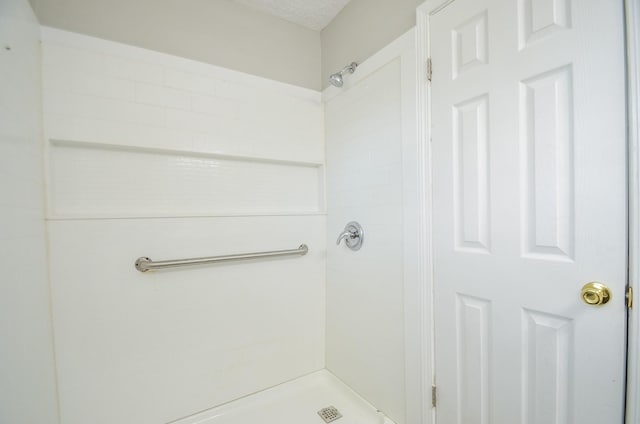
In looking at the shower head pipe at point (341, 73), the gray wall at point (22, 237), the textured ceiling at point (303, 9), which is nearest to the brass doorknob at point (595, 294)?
the shower head pipe at point (341, 73)

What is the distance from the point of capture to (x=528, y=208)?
0.75 m

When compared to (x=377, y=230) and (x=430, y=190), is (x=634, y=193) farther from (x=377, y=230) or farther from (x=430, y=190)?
(x=377, y=230)

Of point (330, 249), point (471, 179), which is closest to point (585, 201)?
point (471, 179)

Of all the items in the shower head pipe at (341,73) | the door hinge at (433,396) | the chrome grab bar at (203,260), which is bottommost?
the door hinge at (433,396)

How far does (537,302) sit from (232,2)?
75.3 inches

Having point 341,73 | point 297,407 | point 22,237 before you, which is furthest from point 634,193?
point 22,237

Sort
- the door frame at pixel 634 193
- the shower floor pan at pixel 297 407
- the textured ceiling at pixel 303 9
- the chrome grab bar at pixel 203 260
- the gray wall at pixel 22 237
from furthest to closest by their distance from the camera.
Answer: the textured ceiling at pixel 303 9, the shower floor pan at pixel 297 407, the chrome grab bar at pixel 203 260, the gray wall at pixel 22 237, the door frame at pixel 634 193

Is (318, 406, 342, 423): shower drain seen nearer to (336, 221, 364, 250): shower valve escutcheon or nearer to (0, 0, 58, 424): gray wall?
(336, 221, 364, 250): shower valve escutcheon

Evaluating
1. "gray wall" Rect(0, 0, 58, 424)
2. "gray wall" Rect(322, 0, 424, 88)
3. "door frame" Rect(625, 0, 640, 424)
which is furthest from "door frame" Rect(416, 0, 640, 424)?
"gray wall" Rect(0, 0, 58, 424)

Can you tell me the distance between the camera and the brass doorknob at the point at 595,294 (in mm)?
610

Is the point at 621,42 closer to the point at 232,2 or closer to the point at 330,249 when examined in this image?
the point at 330,249

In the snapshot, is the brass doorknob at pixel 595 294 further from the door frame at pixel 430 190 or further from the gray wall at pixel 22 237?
the gray wall at pixel 22 237

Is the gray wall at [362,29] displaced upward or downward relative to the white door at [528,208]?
upward

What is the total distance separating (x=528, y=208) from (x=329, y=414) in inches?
52.5
